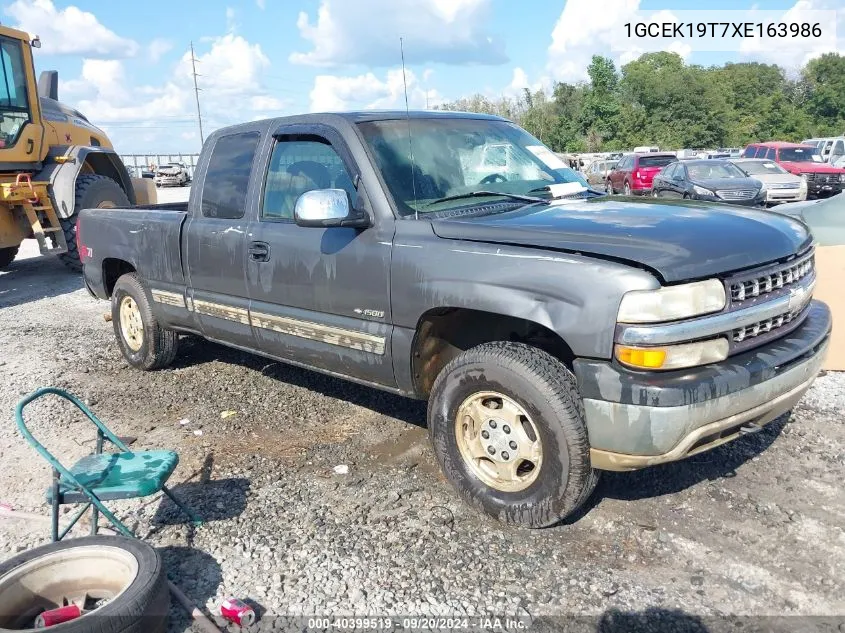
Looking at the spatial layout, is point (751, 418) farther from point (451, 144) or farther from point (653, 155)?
point (653, 155)

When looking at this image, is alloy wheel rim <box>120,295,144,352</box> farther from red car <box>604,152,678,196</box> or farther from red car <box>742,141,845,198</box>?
red car <box>742,141,845,198</box>

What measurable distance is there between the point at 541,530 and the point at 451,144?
2.21 meters

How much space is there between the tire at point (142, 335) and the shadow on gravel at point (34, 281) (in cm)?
420

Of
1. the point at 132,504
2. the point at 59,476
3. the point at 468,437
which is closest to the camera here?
the point at 59,476

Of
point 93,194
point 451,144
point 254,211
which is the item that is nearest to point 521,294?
point 451,144

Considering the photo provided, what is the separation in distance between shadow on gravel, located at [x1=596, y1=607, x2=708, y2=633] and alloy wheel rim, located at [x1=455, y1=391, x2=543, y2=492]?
69 centimetres

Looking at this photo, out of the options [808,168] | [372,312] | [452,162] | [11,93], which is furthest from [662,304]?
[808,168]

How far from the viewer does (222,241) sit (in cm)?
460

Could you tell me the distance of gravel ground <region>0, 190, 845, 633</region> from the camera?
2816 mm

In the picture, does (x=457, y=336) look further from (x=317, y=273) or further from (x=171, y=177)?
(x=171, y=177)

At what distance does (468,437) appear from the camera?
3428 mm

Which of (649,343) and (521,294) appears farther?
(521,294)

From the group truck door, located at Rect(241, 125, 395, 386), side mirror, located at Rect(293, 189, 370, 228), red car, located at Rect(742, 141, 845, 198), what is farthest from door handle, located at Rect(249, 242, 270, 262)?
red car, located at Rect(742, 141, 845, 198)

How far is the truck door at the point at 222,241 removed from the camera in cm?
454
